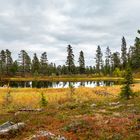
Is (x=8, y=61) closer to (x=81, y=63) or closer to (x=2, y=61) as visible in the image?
(x=2, y=61)

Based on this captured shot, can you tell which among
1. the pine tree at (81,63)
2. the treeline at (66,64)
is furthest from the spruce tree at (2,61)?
the pine tree at (81,63)

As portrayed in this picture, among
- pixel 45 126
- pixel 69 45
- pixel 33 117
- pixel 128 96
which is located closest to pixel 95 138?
pixel 45 126

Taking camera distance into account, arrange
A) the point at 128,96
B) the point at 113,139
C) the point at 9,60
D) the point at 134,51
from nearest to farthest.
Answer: the point at 113,139 → the point at 128,96 → the point at 134,51 → the point at 9,60

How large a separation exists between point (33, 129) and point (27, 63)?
5918 inches

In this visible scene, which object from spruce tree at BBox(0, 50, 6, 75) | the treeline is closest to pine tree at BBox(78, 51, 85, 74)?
the treeline

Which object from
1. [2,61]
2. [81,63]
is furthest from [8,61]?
[81,63]

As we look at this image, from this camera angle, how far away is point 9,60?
527ft

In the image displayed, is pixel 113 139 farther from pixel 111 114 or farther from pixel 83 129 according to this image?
pixel 111 114

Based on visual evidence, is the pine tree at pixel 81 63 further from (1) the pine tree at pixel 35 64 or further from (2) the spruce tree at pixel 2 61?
(2) the spruce tree at pixel 2 61

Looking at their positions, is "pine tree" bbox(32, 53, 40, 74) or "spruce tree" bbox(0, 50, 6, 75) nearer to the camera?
"spruce tree" bbox(0, 50, 6, 75)

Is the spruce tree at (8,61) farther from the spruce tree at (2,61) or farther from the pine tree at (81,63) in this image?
the pine tree at (81,63)

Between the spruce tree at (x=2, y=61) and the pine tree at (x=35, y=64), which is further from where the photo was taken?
the pine tree at (x=35, y=64)

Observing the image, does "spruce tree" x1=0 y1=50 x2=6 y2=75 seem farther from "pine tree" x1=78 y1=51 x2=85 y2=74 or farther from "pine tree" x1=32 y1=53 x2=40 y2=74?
"pine tree" x1=78 y1=51 x2=85 y2=74

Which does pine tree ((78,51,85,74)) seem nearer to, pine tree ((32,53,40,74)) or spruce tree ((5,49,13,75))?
pine tree ((32,53,40,74))
